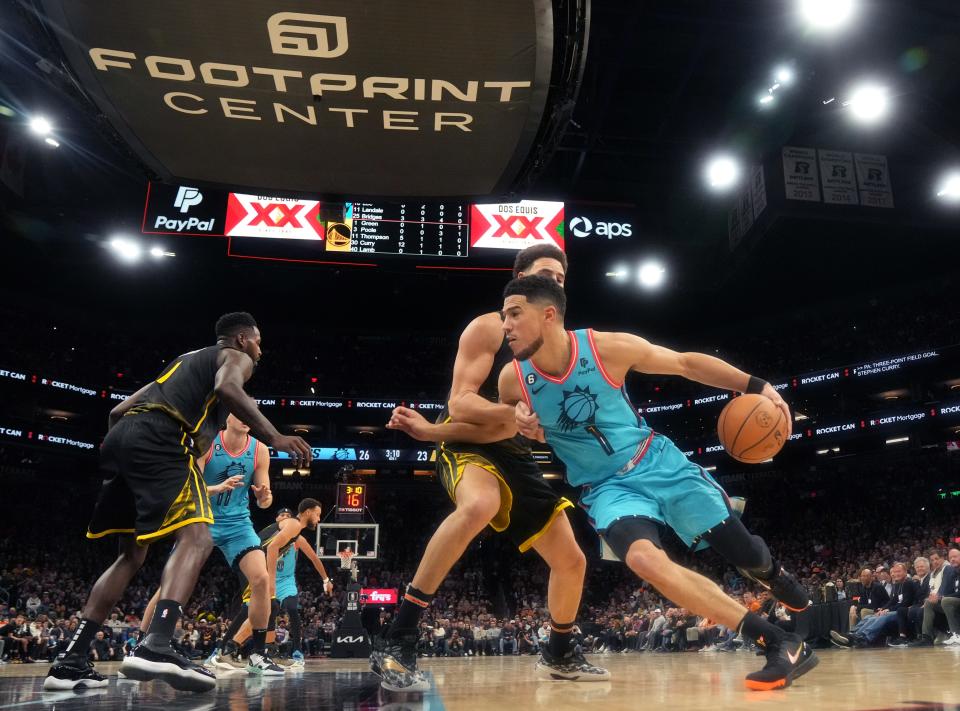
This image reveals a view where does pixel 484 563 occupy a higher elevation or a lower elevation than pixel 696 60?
lower

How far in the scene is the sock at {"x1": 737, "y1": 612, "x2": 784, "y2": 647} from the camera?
304cm

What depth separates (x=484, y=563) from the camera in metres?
26.1

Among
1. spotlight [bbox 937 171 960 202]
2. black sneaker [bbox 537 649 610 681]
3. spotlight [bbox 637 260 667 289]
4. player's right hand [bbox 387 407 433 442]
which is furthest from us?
spotlight [bbox 637 260 667 289]

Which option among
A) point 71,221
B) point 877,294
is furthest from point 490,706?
point 877,294

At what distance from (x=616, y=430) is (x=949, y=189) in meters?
17.2

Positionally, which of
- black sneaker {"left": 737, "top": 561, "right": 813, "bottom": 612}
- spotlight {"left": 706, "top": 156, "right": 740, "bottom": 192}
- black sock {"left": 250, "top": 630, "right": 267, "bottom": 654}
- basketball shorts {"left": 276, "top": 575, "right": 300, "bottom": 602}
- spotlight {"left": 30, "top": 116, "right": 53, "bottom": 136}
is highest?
spotlight {"left": 706, "top": 156, "right": 740, "bottom": 192}

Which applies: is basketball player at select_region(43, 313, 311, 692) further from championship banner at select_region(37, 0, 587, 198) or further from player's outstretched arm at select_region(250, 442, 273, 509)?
player's outstretched arm at select_region(250, 442, 273, 509)

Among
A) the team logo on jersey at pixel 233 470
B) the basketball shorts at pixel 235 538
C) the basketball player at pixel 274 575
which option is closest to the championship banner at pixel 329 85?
the team logo on jersey at pixel 233 470

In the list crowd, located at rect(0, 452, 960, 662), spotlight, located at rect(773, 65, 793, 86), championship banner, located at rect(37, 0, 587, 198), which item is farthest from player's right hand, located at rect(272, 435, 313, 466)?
spotlight, located at rect(773, 65, 793, 86)

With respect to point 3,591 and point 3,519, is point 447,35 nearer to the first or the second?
point 3,591

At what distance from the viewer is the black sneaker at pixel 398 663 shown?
337cm

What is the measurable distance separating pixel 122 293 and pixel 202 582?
1094cm

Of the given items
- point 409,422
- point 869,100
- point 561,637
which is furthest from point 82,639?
point 869,100

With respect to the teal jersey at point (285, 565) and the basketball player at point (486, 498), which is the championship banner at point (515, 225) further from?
the basketball player at point (486, 498)
